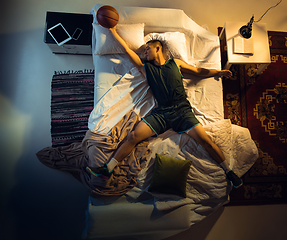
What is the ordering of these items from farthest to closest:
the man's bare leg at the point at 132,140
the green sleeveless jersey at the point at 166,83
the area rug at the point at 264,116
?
the area rug at the point at 264,116, the green sleeveless jersey at the point at 166,83, the man's bare leg at the point at 132,140

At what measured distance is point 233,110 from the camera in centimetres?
250

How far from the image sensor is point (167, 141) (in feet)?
6.42

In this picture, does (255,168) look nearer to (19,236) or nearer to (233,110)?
(233,110)

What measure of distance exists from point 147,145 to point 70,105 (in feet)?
3.88

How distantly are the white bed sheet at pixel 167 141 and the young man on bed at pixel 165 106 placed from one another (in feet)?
0.28

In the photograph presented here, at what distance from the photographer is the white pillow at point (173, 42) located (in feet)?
7.11

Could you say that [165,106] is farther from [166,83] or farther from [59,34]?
[59,34]

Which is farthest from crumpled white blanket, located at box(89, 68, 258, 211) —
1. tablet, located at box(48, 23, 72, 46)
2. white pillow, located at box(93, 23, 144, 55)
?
tablet, located at box(48, 23, 72, 46)

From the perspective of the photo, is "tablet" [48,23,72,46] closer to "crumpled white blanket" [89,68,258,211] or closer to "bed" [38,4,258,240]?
"bed" [38,4,258,240]

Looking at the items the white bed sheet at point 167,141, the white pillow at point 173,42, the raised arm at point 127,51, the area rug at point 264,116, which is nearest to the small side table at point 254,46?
the white bed sheet at point 167,141

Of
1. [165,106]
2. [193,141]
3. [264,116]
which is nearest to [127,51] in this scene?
[165,106]

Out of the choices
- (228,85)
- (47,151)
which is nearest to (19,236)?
(47,151)

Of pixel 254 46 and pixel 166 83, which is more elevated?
pixel 254 46

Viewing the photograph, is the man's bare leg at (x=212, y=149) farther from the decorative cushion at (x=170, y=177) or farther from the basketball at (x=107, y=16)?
the basketball at (x=107, y=16)
